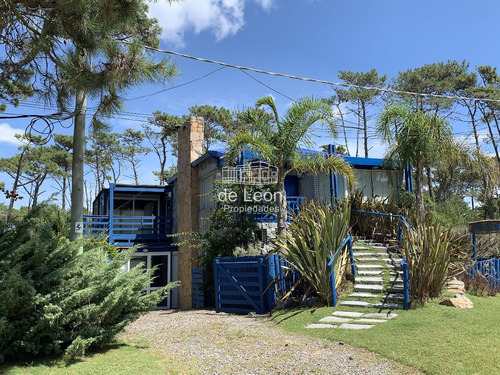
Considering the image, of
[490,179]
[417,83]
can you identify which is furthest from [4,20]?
[417,83]

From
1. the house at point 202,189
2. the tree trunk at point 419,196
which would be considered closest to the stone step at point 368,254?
the tree trunk at point 419,196

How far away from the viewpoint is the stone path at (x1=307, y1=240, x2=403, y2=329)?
25.0 feet

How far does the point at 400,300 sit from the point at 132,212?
15.9m

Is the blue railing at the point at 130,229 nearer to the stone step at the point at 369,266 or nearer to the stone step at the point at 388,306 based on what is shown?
the stone step at the point at 369,266

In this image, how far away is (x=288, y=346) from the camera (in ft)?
20.7

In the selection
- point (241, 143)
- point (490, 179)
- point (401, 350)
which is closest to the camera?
point (401, 350)

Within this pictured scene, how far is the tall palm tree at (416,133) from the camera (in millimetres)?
12023

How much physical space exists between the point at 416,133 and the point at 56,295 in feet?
33.1

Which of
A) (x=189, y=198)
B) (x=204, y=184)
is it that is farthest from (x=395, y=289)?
(x=189, y=198)

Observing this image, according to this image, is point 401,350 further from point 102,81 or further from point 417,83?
point 417,83

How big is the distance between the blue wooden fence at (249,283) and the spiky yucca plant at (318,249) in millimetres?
394

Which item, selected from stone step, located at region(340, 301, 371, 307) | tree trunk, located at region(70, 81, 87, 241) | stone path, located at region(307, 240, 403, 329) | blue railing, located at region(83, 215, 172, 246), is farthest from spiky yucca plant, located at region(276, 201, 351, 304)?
blue railing, located at region(83, 215, 172, 246)

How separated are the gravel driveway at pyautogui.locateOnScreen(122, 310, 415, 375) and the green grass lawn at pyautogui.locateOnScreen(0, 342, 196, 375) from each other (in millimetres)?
230

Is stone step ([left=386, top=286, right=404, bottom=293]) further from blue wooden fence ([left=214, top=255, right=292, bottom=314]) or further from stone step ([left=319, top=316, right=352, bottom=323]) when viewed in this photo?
blue wooden fence ([left=214, top=255, right=292, bottom=314])
